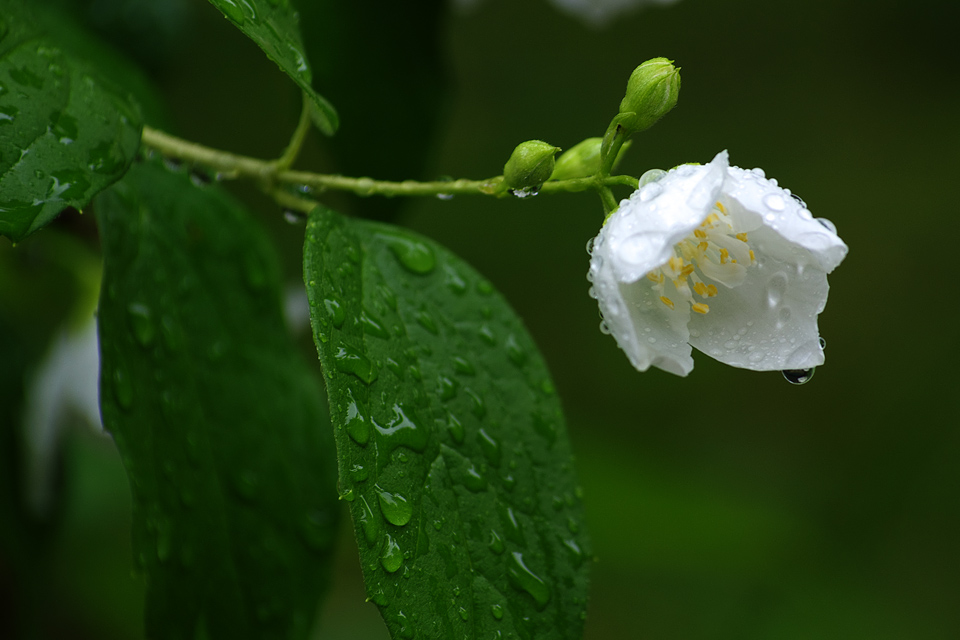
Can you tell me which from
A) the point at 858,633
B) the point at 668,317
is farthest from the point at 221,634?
the point at 858,633

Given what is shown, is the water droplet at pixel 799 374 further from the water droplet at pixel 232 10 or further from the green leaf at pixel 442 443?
the water droplet at pixel 232 10

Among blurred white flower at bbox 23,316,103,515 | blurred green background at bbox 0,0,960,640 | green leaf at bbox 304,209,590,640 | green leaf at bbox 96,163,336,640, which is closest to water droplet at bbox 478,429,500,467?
green leaf at bbox 304,209,590,640

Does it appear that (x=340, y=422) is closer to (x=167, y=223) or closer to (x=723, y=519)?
(x=167, y=223)

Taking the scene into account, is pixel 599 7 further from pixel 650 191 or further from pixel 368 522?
pixel 368 522

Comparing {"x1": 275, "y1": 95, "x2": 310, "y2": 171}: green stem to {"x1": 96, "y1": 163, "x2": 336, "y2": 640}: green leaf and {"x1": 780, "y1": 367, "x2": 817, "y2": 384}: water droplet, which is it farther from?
{"x1": 780, "y1": 367, "x2": 817, "y2": 384}: water droplet

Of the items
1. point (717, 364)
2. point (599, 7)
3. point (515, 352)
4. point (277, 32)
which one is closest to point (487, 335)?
point (515, 352)

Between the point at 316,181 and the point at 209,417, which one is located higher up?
the point at 316,181
